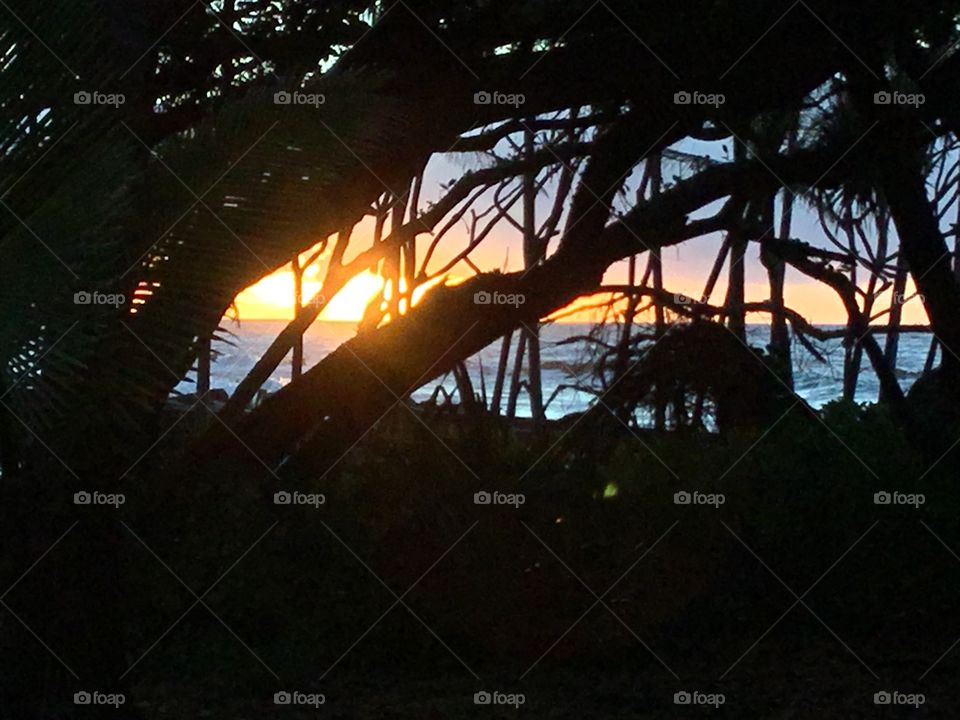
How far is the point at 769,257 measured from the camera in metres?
8.01

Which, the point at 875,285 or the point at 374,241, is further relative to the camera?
the point at 875,285

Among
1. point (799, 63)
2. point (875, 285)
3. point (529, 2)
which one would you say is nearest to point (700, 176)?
point (799, 63)

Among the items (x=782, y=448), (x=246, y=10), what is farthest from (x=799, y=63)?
(x=246, y=10)

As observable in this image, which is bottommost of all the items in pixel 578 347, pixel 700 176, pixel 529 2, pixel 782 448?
pixel 782 448

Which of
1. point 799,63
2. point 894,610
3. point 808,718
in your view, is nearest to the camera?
point 808,718

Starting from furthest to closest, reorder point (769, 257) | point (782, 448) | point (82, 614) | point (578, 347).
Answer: point (769, 257)
point (578, 347)
point (782, 448)
point (82, 614)

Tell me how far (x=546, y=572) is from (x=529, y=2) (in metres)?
2.58

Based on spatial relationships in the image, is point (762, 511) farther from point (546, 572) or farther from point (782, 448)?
point (546, 572)

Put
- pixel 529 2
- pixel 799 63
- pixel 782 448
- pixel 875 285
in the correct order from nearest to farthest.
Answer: pixel 529 2 < pixel 799 63 < pixel 782 448 < pixel 875 285

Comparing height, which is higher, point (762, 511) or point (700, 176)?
point (700, 176)

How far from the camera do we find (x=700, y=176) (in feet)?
19.5

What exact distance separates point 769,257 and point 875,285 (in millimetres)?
5443

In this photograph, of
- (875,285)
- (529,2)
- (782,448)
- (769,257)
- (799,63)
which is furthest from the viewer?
(875,285)

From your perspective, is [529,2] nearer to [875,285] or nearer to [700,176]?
[700,176]
